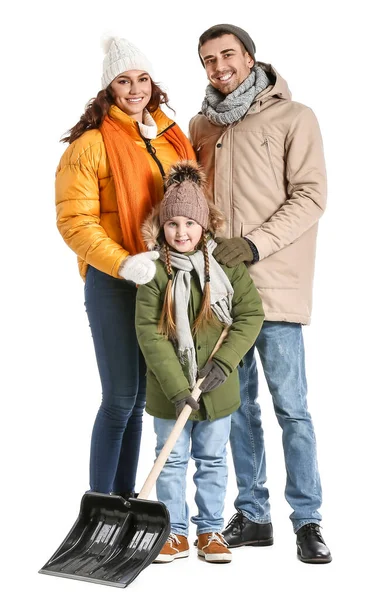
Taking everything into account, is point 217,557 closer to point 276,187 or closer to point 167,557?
point 167,557

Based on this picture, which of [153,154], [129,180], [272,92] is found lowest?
[129,180]

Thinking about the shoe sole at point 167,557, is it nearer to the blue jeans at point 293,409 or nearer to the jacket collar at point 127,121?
the blue jeans at point 293,409

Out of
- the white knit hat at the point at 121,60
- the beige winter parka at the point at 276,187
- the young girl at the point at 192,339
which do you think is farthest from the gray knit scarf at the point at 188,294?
the white knit hat at the point at 121,60

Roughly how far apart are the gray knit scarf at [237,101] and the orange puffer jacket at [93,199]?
0.29 metres

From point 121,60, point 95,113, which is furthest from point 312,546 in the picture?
point 121,60

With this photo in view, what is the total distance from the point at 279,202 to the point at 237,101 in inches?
18.0

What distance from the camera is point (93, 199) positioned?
3.98 m

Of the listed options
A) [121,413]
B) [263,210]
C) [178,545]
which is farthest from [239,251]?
[178,545]

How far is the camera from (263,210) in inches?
161

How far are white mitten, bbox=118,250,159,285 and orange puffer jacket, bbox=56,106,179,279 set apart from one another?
0.05 meters

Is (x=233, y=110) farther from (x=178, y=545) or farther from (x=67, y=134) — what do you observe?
(x=178, y=545)

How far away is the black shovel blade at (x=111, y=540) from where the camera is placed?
365cm

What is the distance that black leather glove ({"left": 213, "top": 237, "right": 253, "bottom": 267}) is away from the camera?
3920 mm

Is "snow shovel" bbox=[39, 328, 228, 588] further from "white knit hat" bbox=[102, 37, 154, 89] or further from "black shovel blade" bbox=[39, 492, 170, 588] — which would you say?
"white knit hat" bbox=[102, 37, 154, 89]
